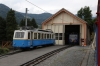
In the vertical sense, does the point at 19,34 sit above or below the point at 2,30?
below

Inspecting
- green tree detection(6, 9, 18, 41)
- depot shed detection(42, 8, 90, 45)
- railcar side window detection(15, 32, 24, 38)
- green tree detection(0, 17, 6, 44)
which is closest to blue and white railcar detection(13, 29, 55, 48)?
railcar side window detection(15, 32, 24, 38)

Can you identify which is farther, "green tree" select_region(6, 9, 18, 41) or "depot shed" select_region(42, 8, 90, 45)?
"green tree" select_region(6, 9, 18, 41)

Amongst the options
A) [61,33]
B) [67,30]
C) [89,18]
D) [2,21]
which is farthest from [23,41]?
[89,18]

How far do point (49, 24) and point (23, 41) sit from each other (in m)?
19.0

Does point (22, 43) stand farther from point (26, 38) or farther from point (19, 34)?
point (19, 34)

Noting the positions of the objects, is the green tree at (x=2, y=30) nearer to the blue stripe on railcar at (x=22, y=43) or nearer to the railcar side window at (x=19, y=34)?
the railcar side window at (x=19, y=34)

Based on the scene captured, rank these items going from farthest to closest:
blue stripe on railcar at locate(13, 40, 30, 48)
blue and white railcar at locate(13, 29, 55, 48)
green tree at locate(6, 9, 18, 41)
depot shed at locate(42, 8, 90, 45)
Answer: green tree at locate(6, 9, 18, 41), depot shed at locate(42, 8, 90, 45), blue and white railcar at locate(13, 29, 55, 48), blue stripe on railcar at locate(13, 40, 30, 48)

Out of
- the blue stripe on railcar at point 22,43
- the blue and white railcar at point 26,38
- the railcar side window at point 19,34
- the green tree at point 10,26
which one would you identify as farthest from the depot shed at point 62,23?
the blue stripe on railcar at point 22,43

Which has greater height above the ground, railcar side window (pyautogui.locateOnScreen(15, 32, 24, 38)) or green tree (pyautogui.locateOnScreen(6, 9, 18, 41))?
green tree (pyautogui.locateOnScreen(6, 9, 18, 41))

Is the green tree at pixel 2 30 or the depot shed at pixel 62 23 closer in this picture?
the depot shed at pixel 62 23

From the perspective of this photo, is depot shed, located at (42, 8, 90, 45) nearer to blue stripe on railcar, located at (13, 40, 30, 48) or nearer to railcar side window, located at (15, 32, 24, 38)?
railcar side window, located at (15, 32, 24, 38)

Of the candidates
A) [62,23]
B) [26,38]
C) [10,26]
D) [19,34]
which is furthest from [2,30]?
[26,38]

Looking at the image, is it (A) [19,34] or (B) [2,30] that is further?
(B) [2,30]

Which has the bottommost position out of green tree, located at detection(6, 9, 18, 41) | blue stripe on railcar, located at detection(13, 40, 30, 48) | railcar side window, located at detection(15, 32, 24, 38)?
blue stripe on railcar, located at detection(13, 40, 30, 48)
